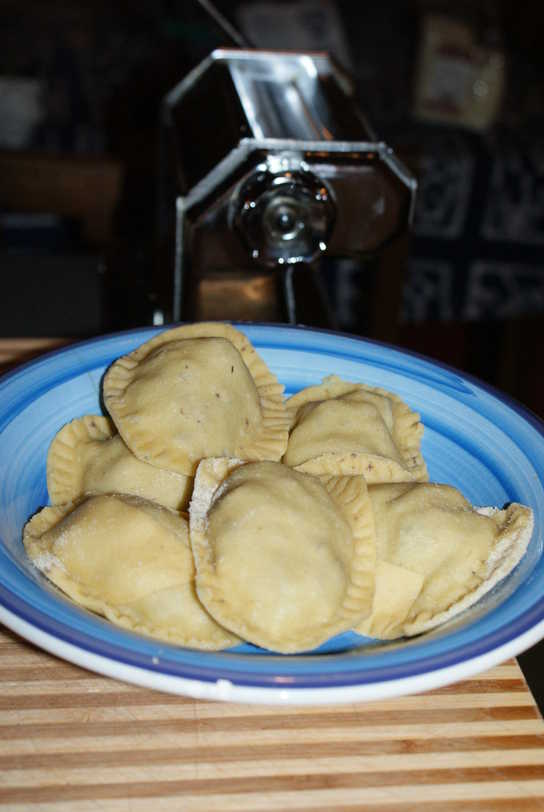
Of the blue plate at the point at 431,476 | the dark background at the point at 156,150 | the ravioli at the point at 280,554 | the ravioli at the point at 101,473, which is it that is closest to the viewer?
the blue plate at the point at 431,476

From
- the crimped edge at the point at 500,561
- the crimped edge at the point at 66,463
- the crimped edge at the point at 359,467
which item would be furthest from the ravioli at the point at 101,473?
the crimped edge at the point at 500,561

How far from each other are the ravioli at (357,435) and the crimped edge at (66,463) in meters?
0.22

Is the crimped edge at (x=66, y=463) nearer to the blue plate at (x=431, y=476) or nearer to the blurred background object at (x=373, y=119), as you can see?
the blue plate at (x=431, y=476)

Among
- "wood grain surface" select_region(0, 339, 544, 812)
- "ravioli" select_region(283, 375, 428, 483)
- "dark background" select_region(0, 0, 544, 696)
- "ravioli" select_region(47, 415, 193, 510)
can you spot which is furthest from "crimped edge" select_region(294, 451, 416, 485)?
"dark background" select_region(0, 0, 544, 696)

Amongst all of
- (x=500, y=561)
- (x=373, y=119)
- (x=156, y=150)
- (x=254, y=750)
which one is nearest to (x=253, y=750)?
(x=254, y=750)

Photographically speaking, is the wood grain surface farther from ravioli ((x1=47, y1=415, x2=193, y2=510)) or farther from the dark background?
the dark background

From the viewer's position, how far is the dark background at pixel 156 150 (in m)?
2.15

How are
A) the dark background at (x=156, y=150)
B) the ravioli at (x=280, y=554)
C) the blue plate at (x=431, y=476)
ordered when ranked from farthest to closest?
the dark background at (x=156, y=150) → the ravioli at (x=280, y=554) → the blue plate at (x=431, y=476)

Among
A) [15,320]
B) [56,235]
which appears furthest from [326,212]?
[56,235]

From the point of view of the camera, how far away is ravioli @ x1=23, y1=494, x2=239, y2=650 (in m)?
0.77

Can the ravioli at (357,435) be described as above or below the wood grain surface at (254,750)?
above

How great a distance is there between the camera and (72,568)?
2.62 feet

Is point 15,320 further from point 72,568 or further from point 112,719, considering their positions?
point 112,719

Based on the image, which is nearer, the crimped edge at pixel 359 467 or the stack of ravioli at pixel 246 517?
the stack of ravioli at pixel 246 517
